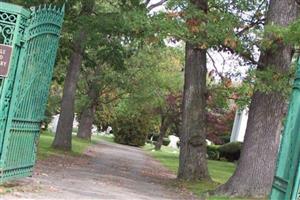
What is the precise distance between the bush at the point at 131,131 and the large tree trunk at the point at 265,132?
40.5 m

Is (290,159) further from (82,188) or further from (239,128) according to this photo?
(239,128)

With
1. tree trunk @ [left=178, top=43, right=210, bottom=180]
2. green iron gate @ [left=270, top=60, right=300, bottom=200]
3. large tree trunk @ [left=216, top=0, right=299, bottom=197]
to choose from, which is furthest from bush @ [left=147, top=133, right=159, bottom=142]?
green iron gate @ [left=270, top=60, right=300, bottom=200]

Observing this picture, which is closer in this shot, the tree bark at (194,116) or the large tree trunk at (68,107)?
the tree bark at (194,116)

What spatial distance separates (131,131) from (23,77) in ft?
153

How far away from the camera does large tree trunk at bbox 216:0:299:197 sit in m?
15.1

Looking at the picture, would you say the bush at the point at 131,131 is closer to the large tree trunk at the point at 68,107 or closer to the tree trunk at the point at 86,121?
the tree trunk at the point at 86,121

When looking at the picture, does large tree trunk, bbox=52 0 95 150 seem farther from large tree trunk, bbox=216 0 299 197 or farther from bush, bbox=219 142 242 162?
bush, bbox=219 142 242 162

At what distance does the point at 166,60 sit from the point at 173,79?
1739 millimetres

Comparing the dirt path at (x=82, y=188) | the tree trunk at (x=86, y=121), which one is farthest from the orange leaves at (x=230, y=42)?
the tree trunk at (x=86, y=121)

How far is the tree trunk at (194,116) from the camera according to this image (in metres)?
18.7

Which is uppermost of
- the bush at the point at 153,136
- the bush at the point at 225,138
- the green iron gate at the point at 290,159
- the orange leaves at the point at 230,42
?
the orange leaves at the point at 230,42

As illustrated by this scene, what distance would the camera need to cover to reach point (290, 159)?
7.55 metres

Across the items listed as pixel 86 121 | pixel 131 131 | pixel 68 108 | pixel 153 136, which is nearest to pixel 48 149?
pixel 68 108

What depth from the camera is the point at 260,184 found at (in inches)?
594
